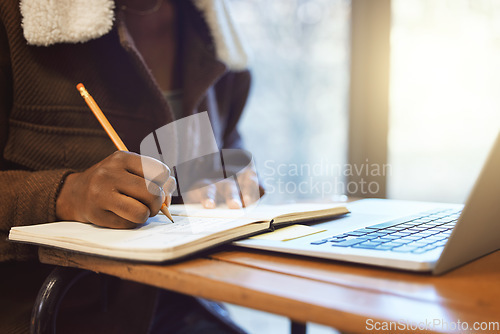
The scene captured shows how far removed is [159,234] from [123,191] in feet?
0.25

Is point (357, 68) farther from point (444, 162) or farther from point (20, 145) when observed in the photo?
point (20, 145)

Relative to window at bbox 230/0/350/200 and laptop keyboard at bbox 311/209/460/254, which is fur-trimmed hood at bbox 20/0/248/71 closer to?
laptop keyboard at bbox 311/209/460/254

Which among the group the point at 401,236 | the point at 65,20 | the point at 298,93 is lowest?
the point at 298,93

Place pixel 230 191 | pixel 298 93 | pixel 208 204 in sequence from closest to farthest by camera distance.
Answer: pixel 208 204 → pixel 230 191 → pixel 298 93

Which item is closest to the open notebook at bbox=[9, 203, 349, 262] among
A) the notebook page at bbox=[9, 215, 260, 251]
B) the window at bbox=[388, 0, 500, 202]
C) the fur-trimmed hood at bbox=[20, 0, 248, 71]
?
the notebook page at bbox=[9, 215, 260, 251]

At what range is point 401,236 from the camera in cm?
42

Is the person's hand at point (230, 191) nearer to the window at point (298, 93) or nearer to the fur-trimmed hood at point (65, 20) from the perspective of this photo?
the fur-trimmed hood at point (65, 20)

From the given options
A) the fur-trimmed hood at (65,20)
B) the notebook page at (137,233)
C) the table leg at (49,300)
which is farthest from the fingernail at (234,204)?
the fur-trimmed hood at (65,20)

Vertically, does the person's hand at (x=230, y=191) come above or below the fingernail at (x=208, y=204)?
below

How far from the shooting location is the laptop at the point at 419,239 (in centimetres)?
32

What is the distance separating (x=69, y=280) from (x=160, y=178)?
0.16 metres

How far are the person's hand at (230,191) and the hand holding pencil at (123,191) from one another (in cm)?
20

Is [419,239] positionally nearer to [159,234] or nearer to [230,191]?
[159,234]

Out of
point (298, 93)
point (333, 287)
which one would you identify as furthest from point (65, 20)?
point (298, 93)
